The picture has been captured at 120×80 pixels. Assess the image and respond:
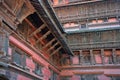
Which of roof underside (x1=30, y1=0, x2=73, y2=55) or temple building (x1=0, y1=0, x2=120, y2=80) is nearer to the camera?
temple building (x1=0, y1=0, x2=120, y2=80)

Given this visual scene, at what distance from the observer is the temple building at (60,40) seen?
7.32 metres

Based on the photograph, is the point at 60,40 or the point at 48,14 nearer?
the point at 48,14

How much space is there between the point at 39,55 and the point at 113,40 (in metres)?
6.41

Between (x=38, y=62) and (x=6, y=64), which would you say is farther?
(x=38, y=62)

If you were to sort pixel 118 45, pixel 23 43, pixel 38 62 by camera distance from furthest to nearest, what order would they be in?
pixel 118 45, pixel 38 62, pixel 23 43

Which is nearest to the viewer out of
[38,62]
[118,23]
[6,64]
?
[6,64]

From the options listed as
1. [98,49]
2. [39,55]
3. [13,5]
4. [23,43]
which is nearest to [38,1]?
[13,5]

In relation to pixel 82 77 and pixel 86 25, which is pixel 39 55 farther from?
pixel 86 25

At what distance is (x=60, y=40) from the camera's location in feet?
36.3

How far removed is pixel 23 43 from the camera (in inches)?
338

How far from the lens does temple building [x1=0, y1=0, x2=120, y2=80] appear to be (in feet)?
24.0

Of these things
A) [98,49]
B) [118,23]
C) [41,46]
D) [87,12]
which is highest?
[87,12]

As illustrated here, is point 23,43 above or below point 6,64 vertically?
above

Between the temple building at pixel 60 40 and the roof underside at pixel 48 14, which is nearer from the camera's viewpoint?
the temple building at pixel 60 40
